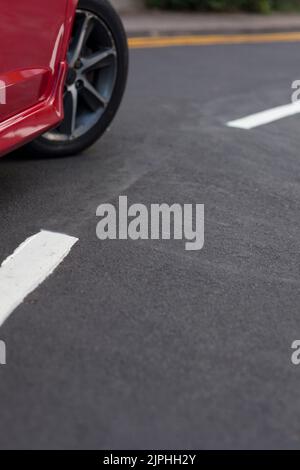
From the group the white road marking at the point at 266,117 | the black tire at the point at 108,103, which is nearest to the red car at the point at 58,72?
the black tire at the point at 108,103

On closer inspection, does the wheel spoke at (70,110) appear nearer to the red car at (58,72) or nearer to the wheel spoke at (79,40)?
the red car at (58,72)

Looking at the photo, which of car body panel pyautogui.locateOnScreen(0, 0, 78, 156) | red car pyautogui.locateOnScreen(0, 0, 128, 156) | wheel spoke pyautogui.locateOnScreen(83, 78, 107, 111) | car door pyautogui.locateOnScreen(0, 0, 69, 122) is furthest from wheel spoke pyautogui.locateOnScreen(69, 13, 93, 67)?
car door pyautogui.locateOnScreen(0, 0, 69, 122)

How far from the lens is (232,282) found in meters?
4.18

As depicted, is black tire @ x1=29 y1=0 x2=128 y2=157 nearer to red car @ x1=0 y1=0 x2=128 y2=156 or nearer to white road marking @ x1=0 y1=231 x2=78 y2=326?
red car @ x1=0 y1=0 x2=128 y2=156

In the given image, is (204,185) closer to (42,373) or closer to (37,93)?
(37,93)

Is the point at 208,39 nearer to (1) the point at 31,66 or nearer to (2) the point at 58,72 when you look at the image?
(2) the point at 58,72

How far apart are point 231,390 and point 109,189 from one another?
7.28 feet

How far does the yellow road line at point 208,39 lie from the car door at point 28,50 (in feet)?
18.6

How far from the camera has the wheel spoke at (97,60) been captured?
5.64m

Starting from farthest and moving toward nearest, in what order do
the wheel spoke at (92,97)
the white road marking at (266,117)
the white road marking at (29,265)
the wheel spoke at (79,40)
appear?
the white road marking at (266,117) < the wheel spoke at (92,97) < the wheel spoke at (79,40) < the white road marking at (29,265)

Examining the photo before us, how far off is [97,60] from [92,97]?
210mm

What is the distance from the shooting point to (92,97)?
226 inches

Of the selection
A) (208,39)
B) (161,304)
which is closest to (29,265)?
(161,304)
